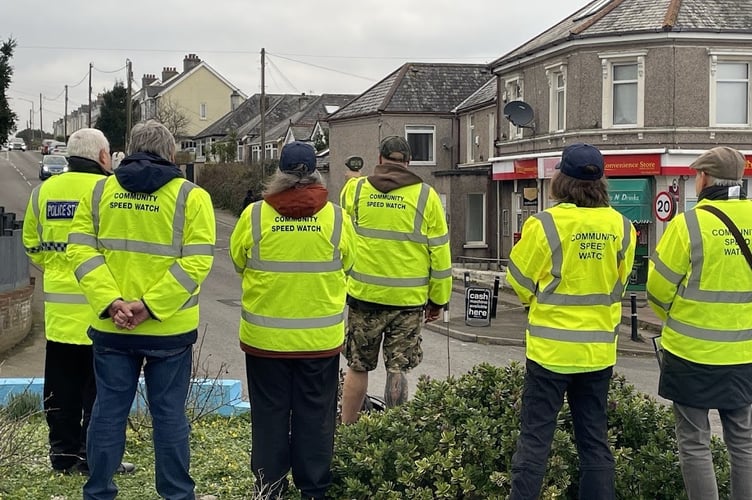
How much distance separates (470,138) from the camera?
1458 inches

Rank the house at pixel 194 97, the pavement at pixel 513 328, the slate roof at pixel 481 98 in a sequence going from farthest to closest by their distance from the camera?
the house at pixel 194 97 < the slate roof at pixel 481 98 < the pavement at pixel 513 328

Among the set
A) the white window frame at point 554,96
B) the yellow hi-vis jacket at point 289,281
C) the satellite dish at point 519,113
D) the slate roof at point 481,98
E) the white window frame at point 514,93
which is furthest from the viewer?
the slate roof at point 481,98

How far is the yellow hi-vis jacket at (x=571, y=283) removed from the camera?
5.04 m

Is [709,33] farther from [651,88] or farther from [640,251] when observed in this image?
[640,251]

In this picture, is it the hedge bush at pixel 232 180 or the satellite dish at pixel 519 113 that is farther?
the hedge bush at pixel 232 180

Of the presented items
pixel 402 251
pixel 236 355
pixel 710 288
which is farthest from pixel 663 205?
pixel 710 288

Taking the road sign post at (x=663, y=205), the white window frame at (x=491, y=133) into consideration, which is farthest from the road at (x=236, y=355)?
the white window frame at (x=491, y=133)

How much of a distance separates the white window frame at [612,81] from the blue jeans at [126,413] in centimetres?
2249

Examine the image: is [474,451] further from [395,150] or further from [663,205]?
[663,205]

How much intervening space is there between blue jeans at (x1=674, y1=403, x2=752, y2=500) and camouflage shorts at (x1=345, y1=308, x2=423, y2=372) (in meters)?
1.94

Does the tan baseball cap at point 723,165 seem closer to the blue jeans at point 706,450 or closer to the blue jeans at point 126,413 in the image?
the blue jeans at point 706,450

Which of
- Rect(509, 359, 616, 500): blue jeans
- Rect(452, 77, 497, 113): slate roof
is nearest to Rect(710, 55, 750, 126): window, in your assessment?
Rect(452, 77, 497, 113): slate roof

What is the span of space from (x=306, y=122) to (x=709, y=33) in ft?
133

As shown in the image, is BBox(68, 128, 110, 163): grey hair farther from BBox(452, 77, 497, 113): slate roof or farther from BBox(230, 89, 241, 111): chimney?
Result: BBox(230, 89, 241, 111): chimney
